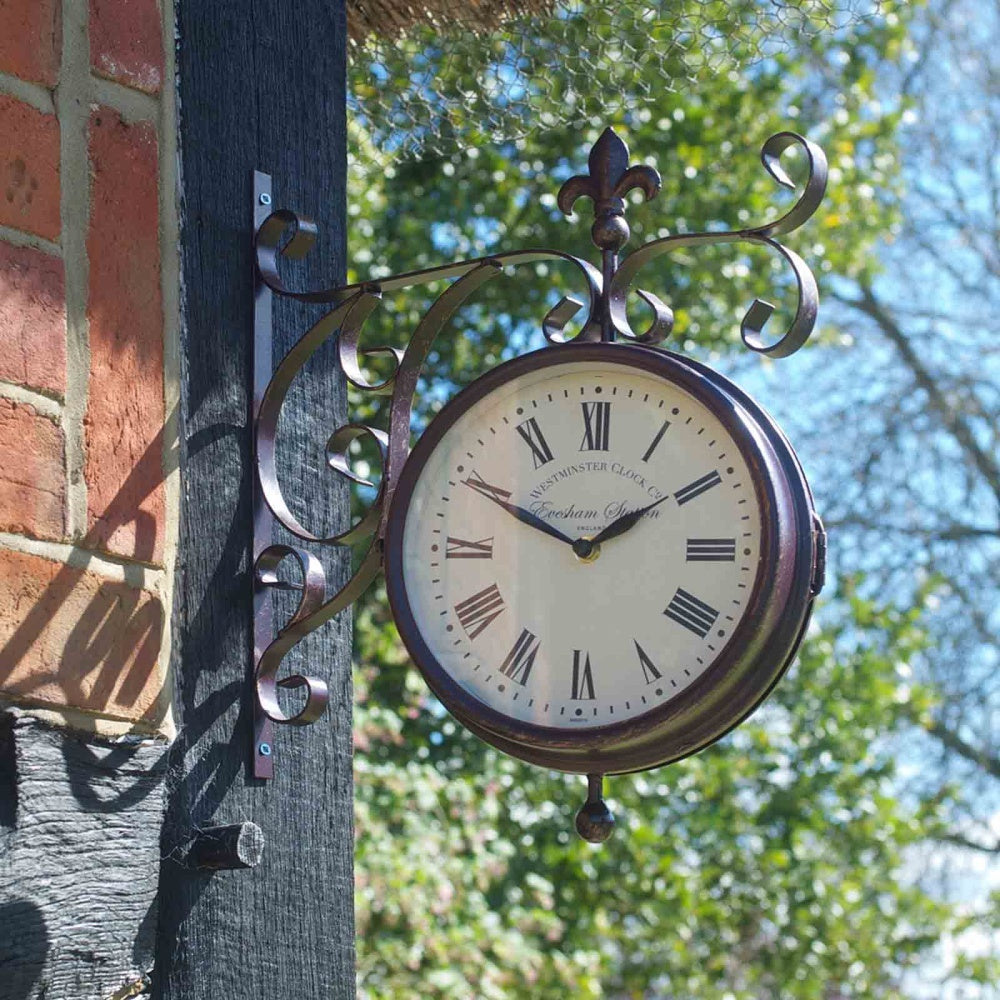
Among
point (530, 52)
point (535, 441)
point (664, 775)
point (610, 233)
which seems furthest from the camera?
point (664, 775)

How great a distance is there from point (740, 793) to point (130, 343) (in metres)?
3.85

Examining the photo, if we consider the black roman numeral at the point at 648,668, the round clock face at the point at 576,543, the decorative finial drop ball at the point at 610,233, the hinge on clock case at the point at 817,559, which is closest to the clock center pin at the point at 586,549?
the round clock face at the point at 576,543

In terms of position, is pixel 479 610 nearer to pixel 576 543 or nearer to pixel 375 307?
pixel 576 543

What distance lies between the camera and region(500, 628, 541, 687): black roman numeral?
5.31 feet

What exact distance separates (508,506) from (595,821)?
0.32 meters

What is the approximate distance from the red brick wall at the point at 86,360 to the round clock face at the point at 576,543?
0.27 m

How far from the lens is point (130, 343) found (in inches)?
66.9

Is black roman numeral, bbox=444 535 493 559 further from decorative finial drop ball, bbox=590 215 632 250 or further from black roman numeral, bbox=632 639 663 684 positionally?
decorative finial drop ball, bbox=590 215 632 250

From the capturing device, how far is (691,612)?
1.57m

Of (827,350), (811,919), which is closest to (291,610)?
(811,919)

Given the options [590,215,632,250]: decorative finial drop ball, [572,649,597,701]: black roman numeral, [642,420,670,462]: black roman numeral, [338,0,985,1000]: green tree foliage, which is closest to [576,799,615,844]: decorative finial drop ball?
[572,649,597,701]: black roman numeral

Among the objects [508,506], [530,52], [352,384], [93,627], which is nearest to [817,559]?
[508,506]

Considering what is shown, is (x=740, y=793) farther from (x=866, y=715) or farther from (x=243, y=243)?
(x=243, y=243)

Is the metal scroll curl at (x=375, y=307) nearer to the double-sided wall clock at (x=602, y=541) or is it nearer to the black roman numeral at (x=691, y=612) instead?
the double-sided wall clock at (x=602, y=541)
